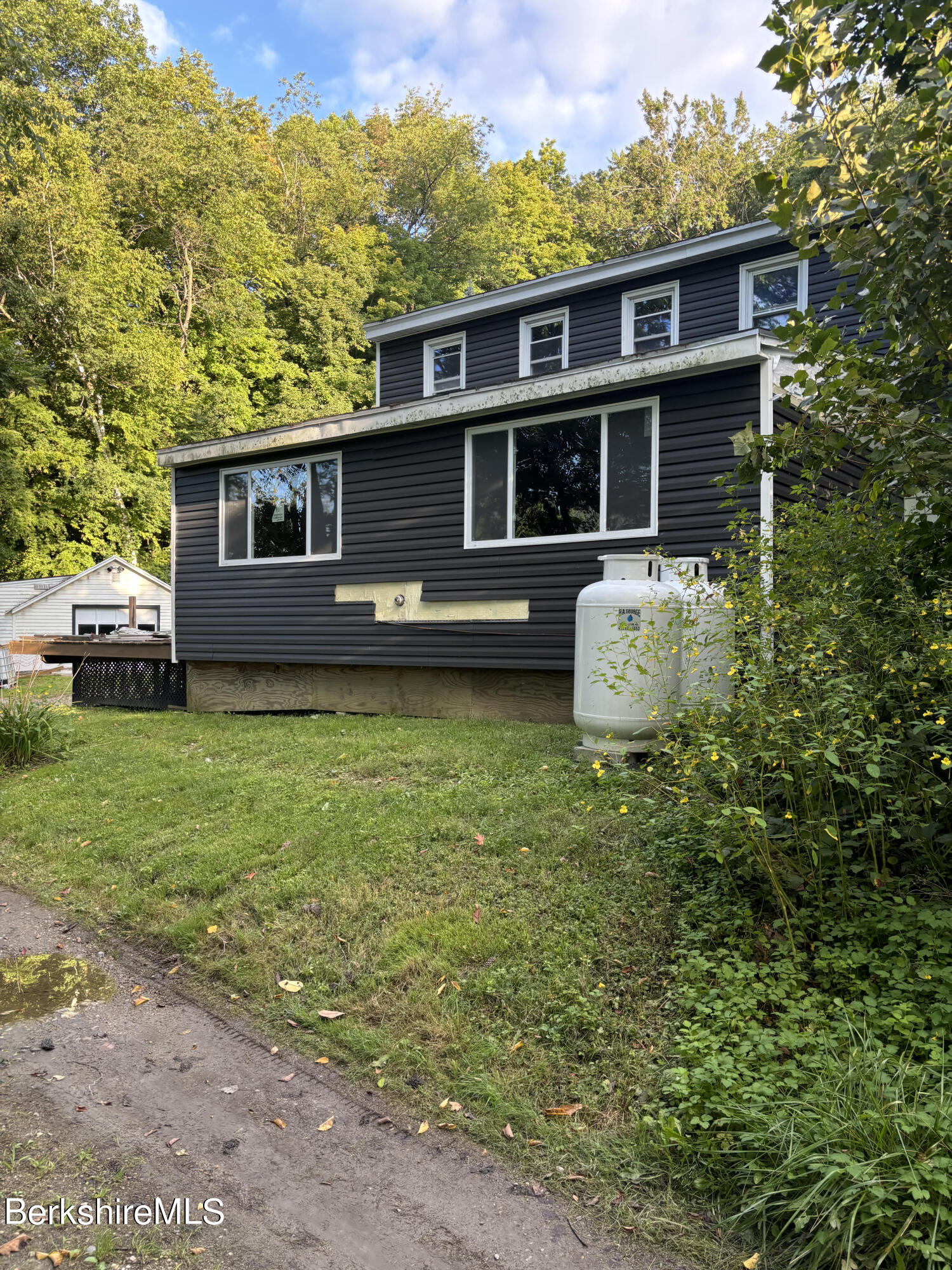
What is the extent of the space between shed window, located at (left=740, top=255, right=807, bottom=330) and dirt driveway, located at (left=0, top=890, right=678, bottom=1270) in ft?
41.3

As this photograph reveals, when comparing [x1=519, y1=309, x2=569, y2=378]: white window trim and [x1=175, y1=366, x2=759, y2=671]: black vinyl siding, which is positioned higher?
[x1=519, y1=309, x2=569, y2=378]: white window trim

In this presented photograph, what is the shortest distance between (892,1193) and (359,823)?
384cm

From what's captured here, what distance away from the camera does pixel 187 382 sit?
29594mm

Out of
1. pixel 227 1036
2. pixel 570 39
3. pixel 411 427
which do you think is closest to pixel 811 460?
pixel 227 1036

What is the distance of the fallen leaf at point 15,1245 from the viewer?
2.29 m

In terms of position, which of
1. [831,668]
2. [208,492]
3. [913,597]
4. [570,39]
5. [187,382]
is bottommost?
[831,668]

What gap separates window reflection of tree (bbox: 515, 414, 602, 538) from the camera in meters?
9.08

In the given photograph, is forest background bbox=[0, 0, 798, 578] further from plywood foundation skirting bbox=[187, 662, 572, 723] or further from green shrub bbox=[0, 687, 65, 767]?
green shrub bbox=[0, 687, 65, 767]

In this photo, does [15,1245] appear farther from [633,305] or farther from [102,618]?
[102,618]

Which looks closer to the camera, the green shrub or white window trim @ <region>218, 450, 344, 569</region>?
the green shrub

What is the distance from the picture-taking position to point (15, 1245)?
231cm

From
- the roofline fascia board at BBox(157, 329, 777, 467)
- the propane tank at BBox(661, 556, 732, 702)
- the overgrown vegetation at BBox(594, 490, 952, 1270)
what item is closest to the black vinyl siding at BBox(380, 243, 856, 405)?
the roofline fascia board at BBox(157, 329, 777, 467)

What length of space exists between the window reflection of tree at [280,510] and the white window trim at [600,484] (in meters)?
3.00

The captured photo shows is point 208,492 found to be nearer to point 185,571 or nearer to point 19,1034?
point 185,571
